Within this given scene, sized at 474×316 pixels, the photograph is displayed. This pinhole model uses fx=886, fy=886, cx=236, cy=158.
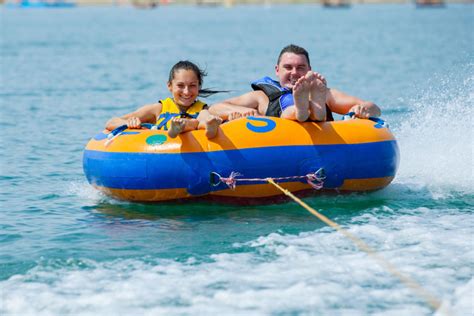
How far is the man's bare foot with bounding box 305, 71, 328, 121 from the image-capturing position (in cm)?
679

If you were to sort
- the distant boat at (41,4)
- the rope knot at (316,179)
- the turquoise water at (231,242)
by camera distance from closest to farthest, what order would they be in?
the turquoise water at (231,242) → the rope knot at (316,179) → the distant boat at (41,4)

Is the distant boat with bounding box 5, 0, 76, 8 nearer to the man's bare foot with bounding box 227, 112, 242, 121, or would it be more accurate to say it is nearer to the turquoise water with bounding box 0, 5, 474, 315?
the turquoise water with bounding box 0, 5, 474, 315

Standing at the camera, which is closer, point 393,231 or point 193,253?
point 193,253

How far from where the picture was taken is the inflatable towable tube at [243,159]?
22.6ft

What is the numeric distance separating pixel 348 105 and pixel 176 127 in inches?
63.4

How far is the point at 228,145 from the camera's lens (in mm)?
6902

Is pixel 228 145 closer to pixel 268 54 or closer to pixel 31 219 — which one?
pixel 31 219

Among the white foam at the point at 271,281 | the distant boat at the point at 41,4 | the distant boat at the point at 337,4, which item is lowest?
the white foam at the point at 271,281

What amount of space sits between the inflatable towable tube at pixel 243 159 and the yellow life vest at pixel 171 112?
35cm

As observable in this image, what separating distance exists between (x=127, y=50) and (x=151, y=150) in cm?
2450

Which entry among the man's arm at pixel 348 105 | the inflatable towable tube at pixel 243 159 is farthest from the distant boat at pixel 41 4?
the inflatable towable tube at pixel 243 159

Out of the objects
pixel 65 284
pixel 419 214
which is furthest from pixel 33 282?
pixel 419 214

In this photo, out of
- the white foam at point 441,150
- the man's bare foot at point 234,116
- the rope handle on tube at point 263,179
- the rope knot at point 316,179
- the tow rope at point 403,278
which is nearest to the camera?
the tow rope at point 403,278

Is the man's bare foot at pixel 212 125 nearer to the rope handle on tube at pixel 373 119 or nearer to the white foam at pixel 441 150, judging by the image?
the rope handle on tube at pixel 373 119
